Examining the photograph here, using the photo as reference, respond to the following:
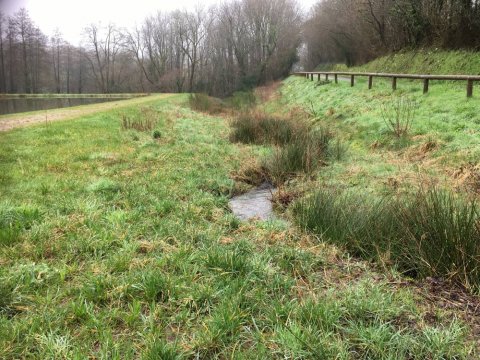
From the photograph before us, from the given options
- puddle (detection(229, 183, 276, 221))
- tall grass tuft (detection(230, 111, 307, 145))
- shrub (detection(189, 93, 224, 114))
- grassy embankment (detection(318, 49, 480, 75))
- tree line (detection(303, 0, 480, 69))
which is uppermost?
tree line (detection(303, 0, 480, 69))

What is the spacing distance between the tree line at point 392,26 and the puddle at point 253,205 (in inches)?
535

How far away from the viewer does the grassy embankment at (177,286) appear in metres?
2.85

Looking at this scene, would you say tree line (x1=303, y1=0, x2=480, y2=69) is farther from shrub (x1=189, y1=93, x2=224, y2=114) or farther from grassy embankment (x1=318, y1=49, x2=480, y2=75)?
shrub (x1=189, y1=93, x2=224, y2=114)

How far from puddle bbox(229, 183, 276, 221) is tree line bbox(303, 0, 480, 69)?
13.6m

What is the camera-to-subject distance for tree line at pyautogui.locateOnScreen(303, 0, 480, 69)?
55.4ft

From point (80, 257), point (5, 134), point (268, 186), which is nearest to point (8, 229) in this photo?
point (80, 257)

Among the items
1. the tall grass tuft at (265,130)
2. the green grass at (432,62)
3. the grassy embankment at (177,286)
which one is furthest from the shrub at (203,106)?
the grassy embankment at (177,286)

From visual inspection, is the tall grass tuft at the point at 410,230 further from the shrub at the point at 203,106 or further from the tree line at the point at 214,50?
the tree line at the point at 214,50

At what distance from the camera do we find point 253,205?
7133mm

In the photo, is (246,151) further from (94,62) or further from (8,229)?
(94,62)

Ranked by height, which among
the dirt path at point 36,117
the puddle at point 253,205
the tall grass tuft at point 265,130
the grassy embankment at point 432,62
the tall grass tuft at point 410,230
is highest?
the grassy embankment at point 432,62

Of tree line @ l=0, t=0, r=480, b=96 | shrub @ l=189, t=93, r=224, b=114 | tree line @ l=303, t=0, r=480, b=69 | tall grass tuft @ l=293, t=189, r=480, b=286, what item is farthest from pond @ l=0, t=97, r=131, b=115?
tree line @ l=303, t=0, r=480, b=69

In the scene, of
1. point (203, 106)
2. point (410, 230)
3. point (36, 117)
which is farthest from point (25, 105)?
point (410, 230)

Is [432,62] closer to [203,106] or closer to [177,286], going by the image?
[203,106]
